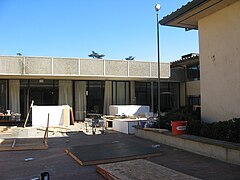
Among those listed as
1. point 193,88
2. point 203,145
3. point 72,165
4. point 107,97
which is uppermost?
point 193,88

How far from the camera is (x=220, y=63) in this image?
31.4ft

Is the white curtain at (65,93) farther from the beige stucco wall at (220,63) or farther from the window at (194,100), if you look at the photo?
the beige stucco wall at (220,63)

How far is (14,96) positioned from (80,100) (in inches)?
191

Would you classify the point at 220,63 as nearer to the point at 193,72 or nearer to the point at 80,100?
the point at 193,72

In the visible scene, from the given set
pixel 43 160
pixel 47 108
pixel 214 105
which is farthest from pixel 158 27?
pixel 47 108

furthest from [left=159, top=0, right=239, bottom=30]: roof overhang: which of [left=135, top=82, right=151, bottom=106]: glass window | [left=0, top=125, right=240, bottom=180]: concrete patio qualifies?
[left=135, top=82, right=151, bottom=106]: glass window

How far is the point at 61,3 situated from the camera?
1038cm

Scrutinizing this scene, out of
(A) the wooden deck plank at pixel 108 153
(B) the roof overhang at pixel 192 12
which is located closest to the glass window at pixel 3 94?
(A) the wooden deck plank at pixel 108 153

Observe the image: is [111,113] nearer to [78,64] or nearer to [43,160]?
[78,64]

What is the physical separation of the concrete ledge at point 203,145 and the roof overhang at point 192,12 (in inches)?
176

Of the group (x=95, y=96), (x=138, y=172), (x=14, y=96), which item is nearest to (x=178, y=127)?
(x=138, y=172)

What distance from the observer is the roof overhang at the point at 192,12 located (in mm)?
8996

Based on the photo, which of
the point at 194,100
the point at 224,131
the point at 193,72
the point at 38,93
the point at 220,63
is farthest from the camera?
the point at 194,100

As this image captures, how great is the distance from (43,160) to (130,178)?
3.58 meters
